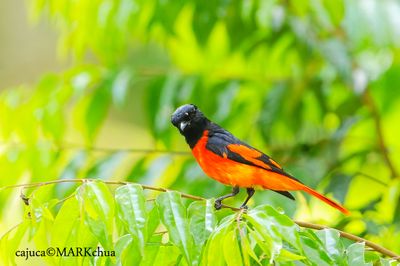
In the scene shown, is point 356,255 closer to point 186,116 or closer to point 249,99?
point 186,116

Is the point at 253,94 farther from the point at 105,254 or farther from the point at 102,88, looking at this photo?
the point at 105,254

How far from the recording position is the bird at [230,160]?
6.73 feet

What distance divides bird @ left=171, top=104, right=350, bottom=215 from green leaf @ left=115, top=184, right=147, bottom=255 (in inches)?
18.0

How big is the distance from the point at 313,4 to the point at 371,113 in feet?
2.12

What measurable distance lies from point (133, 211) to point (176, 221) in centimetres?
9

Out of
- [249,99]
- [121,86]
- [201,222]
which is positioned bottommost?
[201,222]

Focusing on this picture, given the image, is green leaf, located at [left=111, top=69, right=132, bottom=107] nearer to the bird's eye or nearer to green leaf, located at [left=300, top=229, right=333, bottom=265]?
the bird's eye

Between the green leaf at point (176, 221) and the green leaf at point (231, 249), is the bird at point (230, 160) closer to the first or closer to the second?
the green leaf at point (176, 221)

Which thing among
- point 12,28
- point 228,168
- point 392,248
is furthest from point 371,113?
point 12,28

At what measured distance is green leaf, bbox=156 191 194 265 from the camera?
5.02 feet

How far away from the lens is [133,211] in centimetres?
158

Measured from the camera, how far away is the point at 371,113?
3.28m

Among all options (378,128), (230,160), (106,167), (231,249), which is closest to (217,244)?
(231,249)

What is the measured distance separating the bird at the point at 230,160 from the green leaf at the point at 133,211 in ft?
1.50
